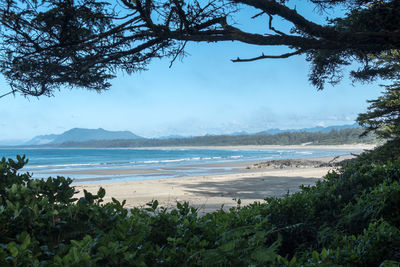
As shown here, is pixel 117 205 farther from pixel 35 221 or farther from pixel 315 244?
pixel 315 244

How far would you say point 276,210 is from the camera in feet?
10.4

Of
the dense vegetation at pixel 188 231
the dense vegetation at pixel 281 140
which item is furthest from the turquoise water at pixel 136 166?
the dense vegetation at pixel 281 140

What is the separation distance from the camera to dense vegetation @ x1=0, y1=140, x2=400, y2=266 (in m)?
1.51

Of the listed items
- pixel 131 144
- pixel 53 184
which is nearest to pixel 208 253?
pixel 53 184

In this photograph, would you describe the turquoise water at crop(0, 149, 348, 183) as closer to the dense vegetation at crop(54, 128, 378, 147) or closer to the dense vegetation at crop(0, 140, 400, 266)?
the dense vegetation at crop(0, 140, 400, 266)

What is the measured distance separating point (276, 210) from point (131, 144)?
171 metres

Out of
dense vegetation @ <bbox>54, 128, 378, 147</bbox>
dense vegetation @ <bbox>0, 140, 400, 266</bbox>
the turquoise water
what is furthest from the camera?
dense vegetation @ <bbox>54, 128, 378, 147</bbox>

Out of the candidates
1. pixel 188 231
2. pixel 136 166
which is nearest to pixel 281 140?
pixel 136 166

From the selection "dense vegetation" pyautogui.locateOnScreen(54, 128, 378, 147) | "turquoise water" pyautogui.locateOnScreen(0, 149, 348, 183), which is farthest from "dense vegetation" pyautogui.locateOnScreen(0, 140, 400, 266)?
"dense vegetation" pyautogui.locateOnScreen(54, 128, 378, 147)

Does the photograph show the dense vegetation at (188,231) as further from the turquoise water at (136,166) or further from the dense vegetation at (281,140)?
the dense vegetation at (281,140)

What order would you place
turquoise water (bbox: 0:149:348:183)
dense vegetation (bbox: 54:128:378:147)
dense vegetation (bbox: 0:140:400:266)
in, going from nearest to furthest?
dense vegetation (bbox: 0:140:400:266), turquoise water (bbox: 0:149:348:183), dense vegetation (bbox: 54:128:378:147)

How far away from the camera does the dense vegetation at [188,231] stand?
4.96 feet

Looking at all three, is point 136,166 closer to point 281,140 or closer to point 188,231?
point 188,231

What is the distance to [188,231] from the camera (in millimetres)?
2047
